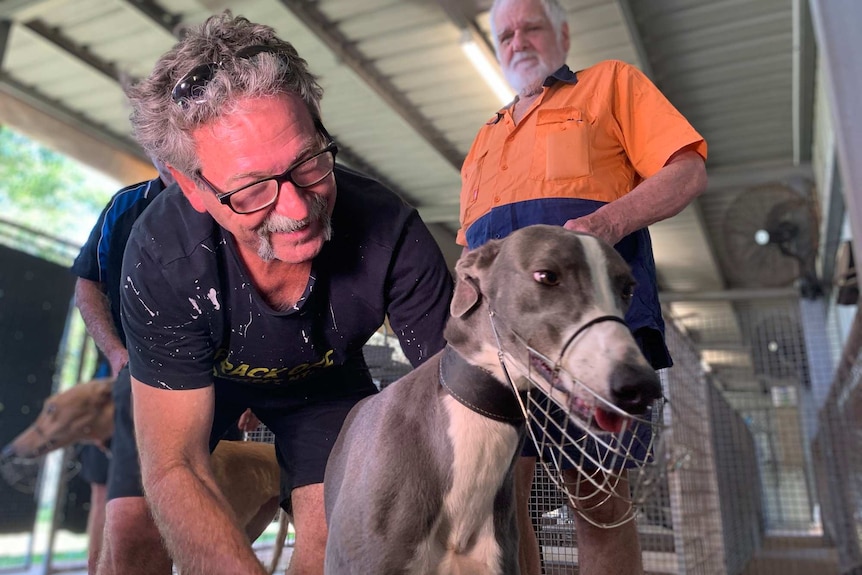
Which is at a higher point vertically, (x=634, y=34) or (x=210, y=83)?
(x=634, y=34)

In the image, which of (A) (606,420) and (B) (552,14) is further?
(B) (552,14)

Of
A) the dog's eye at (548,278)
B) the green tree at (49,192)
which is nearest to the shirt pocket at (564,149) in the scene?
the dog's eye at (548,278)

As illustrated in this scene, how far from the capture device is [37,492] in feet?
16.3

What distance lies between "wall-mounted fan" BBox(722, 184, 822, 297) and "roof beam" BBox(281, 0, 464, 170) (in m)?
2.97

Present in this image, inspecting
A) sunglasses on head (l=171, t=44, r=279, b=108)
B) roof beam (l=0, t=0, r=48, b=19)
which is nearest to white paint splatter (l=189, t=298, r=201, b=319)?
sunglasses on head (l=171, t=44, r=279, b=108)

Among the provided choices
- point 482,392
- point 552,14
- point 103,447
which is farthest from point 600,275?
point 103,447

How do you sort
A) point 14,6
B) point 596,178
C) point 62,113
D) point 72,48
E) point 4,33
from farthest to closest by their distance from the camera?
point 62,113, point 72,48, point 4,33, point 14,6, point 596,178

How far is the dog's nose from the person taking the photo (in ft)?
2.95

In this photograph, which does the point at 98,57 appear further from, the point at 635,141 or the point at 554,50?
the point at 635,141

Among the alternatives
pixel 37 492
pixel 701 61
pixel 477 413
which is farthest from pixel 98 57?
pixel 477 413

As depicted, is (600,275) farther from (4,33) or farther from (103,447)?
(4,33)

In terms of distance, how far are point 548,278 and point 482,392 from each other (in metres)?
0.24

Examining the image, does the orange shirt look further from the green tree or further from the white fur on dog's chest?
the green tree

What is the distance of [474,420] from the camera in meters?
1.20
